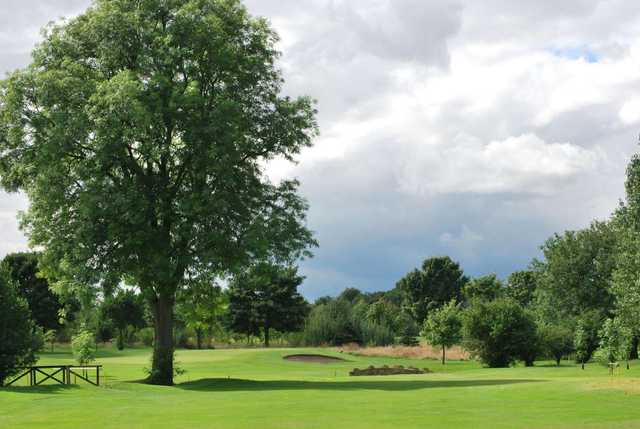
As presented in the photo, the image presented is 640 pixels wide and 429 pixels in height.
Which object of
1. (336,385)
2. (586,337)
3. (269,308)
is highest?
(269,308)

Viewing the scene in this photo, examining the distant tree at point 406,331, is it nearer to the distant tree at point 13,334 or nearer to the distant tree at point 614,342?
the distant tree at point 614,342

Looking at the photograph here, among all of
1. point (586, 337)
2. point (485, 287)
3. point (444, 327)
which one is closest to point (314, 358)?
point (444, 327)

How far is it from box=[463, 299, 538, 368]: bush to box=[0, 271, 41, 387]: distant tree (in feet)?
98.5

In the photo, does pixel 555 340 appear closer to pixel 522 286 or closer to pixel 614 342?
pixel 614 342

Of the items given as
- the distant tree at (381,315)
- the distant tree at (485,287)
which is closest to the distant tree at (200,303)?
the distant tree at (381,315)

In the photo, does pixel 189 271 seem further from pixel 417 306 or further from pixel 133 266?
pixel 417 306

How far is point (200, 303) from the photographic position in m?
41.3

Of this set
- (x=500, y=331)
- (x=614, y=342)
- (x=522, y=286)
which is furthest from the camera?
(x=522, y=286)

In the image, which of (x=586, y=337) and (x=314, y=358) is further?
(x=314, y=358)

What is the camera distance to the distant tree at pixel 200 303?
A: 40219 mm

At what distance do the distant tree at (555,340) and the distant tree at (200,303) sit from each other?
2621 centimetres

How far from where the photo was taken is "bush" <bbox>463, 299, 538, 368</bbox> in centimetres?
5322

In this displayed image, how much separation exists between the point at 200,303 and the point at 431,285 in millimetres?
90810

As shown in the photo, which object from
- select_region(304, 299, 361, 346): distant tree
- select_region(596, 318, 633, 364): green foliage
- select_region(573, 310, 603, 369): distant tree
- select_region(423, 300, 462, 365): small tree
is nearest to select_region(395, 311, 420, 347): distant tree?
select_region(304, 299, 361, 346): distant tree
